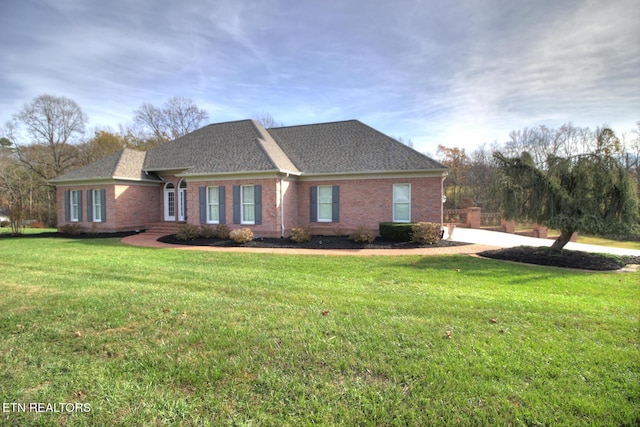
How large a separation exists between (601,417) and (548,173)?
1066 centimetres

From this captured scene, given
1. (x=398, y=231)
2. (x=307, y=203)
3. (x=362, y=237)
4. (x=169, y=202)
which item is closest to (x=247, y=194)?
(x=307, y=203)

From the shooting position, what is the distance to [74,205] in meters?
20.1

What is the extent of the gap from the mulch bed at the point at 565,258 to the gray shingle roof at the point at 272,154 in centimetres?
516

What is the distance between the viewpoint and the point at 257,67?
621 inches

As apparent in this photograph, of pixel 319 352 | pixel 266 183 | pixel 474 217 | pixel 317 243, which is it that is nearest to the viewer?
pixel 319 352

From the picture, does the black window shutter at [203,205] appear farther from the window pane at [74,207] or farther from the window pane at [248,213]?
the window pane at [74,207]

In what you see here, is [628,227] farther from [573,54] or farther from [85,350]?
[85,350]

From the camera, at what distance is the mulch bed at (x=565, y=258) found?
950 cm

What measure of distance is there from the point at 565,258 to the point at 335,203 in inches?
379

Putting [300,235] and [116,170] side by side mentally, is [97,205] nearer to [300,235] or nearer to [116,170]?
[116,170]

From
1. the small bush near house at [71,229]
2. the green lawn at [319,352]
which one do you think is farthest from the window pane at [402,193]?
the small bush near house at [71,229]

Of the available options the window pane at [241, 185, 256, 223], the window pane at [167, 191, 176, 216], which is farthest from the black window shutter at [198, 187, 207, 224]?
the window pane at [167, 191, 176, 216]

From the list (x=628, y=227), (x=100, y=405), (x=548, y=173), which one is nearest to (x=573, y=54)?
(x=548, y=173)

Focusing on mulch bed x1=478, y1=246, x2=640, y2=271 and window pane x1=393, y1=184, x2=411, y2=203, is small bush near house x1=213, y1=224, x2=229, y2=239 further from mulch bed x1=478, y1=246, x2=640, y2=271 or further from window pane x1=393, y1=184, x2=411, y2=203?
mulch bed x1=478, y1=246, x2=640, y2=271
